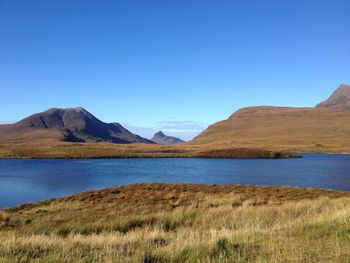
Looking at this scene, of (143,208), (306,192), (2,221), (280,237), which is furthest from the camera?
(306,192)

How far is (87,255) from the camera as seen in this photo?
838 cm

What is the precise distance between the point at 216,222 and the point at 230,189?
17.6 m

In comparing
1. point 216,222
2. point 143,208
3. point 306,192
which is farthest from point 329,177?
point 216,222

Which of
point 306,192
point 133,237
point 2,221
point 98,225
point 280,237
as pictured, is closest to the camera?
point 280,237

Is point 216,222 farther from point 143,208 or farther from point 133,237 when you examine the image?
point 143,208

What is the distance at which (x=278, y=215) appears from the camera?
627 inches

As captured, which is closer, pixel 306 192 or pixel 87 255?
pixel 87 255

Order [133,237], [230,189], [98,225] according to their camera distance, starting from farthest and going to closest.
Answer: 1. [230,189]
2. [98,225]
3. [133,237]

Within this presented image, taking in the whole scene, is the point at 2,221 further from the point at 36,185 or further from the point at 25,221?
the point at 36,185

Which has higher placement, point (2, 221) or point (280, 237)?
point (280, 237)

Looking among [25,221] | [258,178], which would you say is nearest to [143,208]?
[25,221]

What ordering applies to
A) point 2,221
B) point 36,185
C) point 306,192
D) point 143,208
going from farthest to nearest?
point 36,185 → point 306,192 → point 143,208 → point 2,221

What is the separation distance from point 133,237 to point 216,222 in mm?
5165

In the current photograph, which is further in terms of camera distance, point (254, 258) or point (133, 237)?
point (133, 237)
